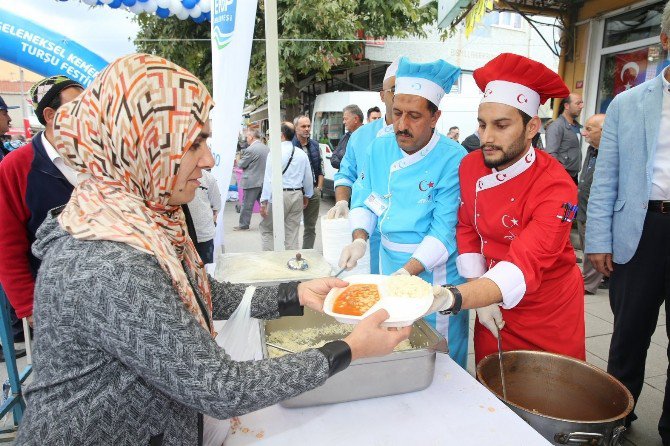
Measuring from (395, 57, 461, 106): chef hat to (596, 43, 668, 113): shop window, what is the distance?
157 inches

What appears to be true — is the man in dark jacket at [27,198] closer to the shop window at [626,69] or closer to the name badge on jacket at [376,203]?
the name badge on jacket at [376,203]

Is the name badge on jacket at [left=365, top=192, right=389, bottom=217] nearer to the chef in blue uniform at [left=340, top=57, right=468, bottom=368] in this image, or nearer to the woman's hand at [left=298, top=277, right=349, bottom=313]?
the chef in blue uniform at [left=340, top=57, right=468, bottom=368]

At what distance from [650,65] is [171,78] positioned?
5.74 meters

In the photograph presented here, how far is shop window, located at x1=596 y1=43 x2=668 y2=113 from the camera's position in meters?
4.81

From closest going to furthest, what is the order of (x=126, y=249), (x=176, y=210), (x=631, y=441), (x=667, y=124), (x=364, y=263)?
(x=126, y=249) → (x=176, y=210) → (x=667, y=124) → (x=631, y=441) → (x=364, y=263)

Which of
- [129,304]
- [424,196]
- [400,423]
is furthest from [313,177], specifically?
[129,304]

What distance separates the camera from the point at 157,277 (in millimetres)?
870

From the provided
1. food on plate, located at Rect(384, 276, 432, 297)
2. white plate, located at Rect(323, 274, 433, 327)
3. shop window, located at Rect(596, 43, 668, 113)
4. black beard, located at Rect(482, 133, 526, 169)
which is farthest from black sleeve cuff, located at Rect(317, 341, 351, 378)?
shop window, located at Rect(596, 43, 668, 113)

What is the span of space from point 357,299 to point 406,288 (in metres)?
0.15

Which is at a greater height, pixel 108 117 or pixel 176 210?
pixel 108 117

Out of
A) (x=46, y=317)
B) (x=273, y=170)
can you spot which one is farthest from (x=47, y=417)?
(x=273, y=170)

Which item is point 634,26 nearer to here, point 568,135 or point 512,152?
point 568,135

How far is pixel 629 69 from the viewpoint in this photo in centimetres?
519

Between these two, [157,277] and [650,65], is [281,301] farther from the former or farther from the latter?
[650,65]
